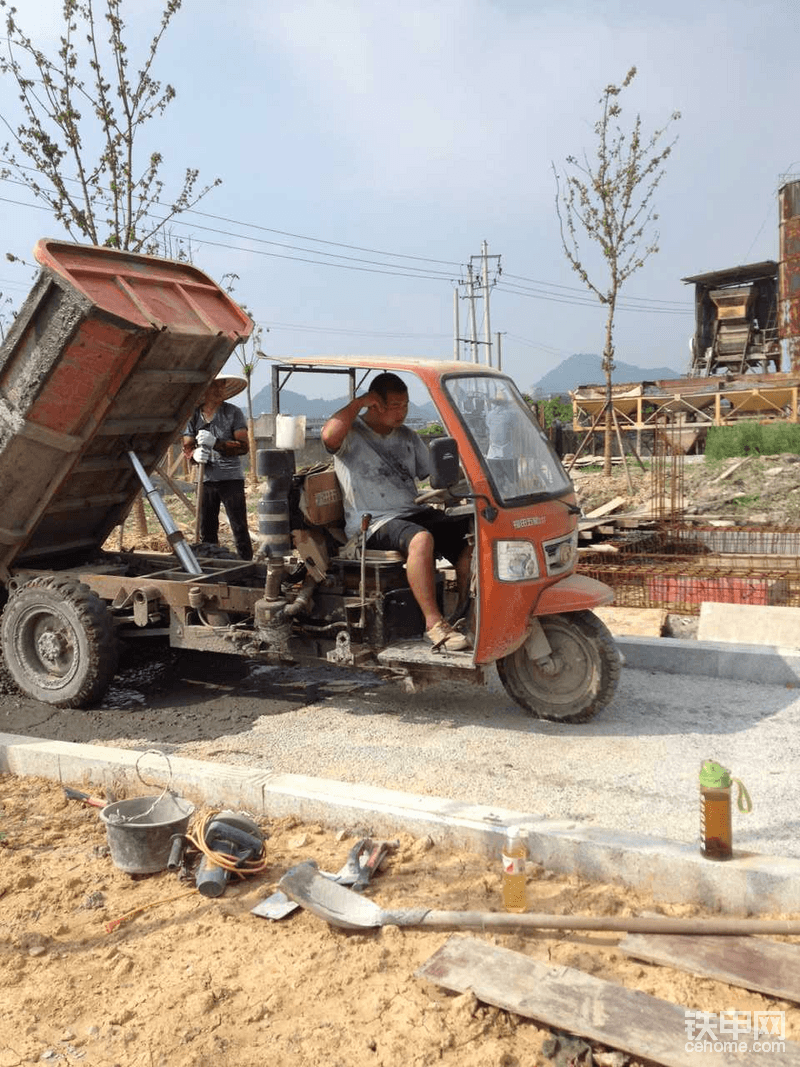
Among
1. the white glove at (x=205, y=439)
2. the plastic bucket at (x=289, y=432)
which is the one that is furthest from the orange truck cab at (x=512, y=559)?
the white glove at (x=205, y=439)

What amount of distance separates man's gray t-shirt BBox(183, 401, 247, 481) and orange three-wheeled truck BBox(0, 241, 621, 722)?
138 centimetres

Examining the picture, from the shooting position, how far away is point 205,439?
311 inches

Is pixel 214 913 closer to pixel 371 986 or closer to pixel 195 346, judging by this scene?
pixel 371 986

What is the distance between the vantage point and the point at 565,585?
5551 mm

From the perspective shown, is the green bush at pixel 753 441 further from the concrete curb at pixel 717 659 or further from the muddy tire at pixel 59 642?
the muddy tire at pixel 59 642

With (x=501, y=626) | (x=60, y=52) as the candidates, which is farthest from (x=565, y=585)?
(x=60, y=52)

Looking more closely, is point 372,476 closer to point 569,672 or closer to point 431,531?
point 431,531

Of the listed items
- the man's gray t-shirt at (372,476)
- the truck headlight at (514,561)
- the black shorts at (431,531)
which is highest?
the man's gray t-shirt at (372,476)

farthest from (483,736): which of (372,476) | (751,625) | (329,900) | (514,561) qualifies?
(751,625)

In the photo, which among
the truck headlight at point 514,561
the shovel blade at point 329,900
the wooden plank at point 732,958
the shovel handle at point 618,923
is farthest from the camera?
the truck headlight at point 514,561

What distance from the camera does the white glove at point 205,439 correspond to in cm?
787

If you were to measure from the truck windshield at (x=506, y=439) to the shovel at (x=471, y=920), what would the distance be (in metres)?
2.52

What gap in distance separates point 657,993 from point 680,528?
9.58 meters

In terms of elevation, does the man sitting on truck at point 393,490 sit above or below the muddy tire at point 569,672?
above
